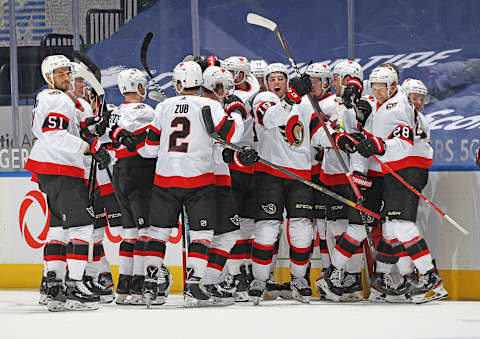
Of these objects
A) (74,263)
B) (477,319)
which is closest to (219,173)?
(74,263)

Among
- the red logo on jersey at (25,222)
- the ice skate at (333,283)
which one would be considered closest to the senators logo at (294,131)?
the ice skate at (333,283)

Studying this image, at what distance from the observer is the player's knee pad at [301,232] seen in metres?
5.05

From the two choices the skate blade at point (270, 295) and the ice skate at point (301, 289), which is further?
the skate blade at point (270, 295)

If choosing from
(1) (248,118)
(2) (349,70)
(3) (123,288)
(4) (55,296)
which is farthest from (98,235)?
(2) (349,70)

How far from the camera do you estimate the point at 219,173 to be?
16.4 feet

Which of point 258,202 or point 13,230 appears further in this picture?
point 13,230

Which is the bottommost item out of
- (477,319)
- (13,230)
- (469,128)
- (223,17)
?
(477,319)

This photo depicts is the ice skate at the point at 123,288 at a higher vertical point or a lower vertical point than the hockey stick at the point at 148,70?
lower

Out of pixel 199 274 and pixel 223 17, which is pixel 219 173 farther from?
pixel 223 17

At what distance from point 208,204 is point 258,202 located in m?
0.45

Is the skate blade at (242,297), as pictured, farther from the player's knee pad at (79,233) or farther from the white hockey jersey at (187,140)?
the player's knee pad at (79,233)

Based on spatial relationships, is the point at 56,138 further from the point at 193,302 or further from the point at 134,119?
the point at 193,302

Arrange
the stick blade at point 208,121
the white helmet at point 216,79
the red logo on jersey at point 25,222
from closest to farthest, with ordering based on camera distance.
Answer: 1. the stick blade at point 208,121
2. the white helmet at point 216,79
3. the red logo on jersey at point 25,222

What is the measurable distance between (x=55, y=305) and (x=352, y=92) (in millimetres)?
1946
